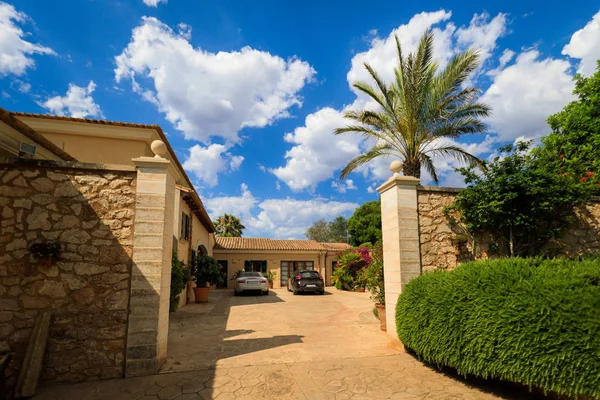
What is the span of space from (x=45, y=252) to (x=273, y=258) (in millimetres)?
19390

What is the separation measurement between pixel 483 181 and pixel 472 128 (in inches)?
183

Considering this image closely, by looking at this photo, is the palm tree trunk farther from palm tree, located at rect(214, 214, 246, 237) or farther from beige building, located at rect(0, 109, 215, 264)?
palm tree, located at rect(214, 214, 246, 237)

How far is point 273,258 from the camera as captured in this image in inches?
905

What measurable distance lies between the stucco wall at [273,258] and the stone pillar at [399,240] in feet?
59.2

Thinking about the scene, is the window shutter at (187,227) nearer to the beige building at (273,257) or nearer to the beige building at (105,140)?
the beige building at (105,140)

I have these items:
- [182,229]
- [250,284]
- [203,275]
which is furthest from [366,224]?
[182,229]

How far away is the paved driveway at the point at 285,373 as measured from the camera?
3557 mm

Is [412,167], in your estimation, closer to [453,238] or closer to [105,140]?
[453,238]

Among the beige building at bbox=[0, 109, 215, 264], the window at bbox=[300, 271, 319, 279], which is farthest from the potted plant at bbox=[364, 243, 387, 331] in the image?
the window at bbox=[300, 271, 319, 279]

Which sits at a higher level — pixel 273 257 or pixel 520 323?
pixel 520 323

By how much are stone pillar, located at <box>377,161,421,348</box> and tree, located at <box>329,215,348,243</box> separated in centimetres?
4135

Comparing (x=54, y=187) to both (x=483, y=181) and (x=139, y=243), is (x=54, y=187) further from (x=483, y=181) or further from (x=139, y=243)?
(x=483, y=181)

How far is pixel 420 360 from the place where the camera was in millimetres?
4590

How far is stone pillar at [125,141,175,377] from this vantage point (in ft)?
13.4
